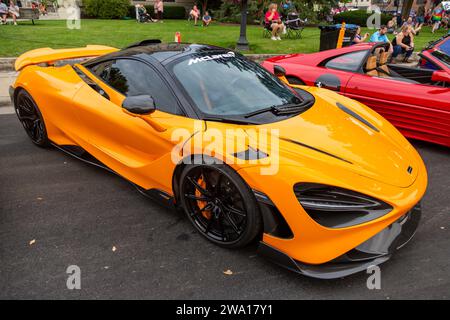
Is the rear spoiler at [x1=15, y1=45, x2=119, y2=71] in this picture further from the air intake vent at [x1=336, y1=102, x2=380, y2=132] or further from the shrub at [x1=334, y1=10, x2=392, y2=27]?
the shrub at [x1=334, y1=10, x2=392, y2=27]

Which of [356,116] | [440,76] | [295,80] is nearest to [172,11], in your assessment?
[295,80]

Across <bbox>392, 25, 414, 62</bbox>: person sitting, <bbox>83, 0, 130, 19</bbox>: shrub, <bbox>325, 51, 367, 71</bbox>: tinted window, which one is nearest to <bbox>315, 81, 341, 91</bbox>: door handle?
<bbox>325, 51, 367, 71</bbox>: tinted window

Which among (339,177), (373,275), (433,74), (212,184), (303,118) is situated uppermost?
(433,74)

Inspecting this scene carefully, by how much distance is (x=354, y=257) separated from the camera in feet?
7.39

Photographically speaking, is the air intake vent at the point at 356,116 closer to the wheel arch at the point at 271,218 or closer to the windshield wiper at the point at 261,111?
the windshield wiper at the point at 261,111

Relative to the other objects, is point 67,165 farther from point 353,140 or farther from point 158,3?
point 158,3

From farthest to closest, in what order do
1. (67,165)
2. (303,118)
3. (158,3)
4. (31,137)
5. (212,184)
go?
(158,3) → (31,137) → (67,165) → (303,118) → (212,184)

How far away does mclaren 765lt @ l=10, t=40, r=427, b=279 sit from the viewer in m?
2.22

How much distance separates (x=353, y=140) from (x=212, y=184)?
1082 mm

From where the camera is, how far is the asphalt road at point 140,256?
2.38 meters

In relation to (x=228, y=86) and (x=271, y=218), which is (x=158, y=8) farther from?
(x=271, y=218)

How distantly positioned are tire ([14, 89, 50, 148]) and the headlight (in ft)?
10.7
